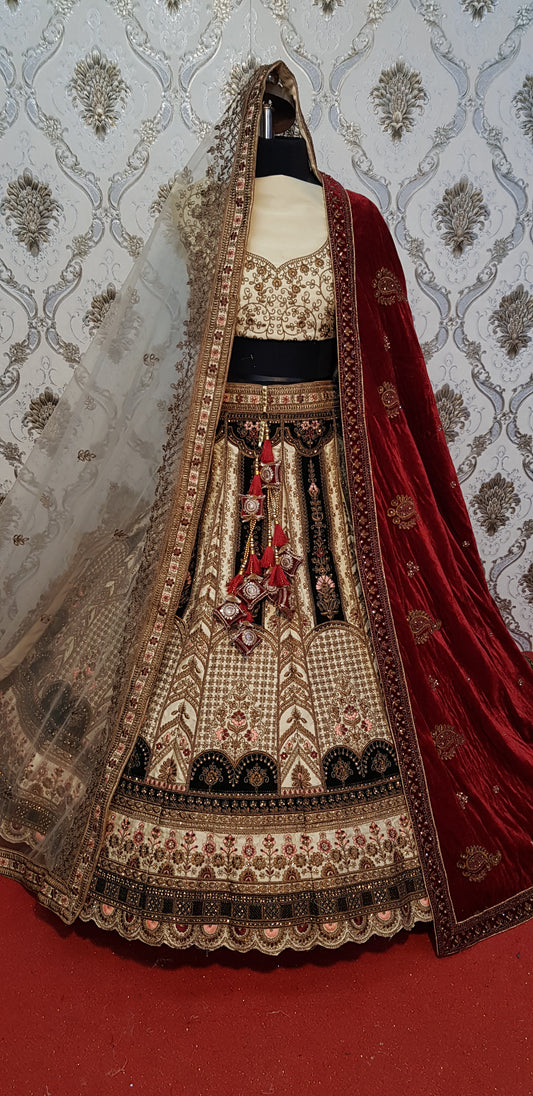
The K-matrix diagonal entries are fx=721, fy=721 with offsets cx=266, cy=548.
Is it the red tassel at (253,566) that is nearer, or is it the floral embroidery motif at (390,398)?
the red tassel at (253,566)

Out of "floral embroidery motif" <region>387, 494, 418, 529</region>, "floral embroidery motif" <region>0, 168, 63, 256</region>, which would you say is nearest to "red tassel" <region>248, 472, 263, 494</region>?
"floral embroidery motif" <region>387, 494, 418, 529</region>

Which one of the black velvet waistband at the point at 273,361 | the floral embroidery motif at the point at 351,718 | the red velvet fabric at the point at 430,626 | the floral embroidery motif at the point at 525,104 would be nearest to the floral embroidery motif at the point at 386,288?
the red velvet fabric at the point at 430,626

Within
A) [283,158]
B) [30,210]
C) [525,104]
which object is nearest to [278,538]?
[283,158]

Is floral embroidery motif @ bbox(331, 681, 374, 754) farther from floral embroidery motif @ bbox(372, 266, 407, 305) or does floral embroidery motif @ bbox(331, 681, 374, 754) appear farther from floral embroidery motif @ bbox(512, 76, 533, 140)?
floral embroidery motif @ bbox(512, 76, 533, 140)

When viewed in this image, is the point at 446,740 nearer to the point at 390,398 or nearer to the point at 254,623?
the point at 254,623

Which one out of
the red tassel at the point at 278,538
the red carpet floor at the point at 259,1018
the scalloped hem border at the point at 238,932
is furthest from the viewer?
the red tassel at the point at 278,538

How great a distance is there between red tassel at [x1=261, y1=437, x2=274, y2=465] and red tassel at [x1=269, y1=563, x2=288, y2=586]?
21 centimetres

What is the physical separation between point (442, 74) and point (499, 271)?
23.9 inches

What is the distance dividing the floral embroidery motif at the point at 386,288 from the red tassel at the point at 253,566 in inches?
24.6

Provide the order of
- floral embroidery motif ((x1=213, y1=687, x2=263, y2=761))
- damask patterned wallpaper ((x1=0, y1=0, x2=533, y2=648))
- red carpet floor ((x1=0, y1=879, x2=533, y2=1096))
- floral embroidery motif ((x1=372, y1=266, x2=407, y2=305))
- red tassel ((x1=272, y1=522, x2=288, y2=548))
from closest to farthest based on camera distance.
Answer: red carpet floor ((x1=0, y1=879, x2=533, y2=1096)) < floral embroidery motif ((x1=213, y1=687, x2=263, y2=761)) < red tassel ((x1=272, y1=522, x2=288, y2=548)) < floral embroidery motif ((x1=372, y1=266, x2=407, y2=305)) < damask patterned wallpaper ((x1=0, y1=0, x2=533, y2=648))

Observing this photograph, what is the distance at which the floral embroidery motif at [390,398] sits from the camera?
1.54 m

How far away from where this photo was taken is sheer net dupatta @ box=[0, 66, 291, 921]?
4.51 feet

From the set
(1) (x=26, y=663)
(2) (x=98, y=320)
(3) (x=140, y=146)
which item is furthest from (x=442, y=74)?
(1) (x=26, y=663)

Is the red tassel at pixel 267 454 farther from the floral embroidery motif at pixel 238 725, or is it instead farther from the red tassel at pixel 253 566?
the floral embroidery motif at pixel 238 725
